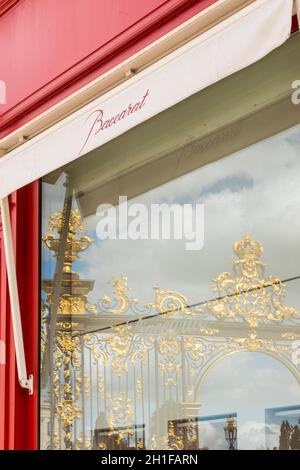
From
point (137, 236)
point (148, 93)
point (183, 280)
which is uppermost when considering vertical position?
point (148, 93)

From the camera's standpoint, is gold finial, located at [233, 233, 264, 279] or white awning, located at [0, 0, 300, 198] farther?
gold finial, located at [233, 233, 264, 279]

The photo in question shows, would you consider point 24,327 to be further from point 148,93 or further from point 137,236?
point 148,93

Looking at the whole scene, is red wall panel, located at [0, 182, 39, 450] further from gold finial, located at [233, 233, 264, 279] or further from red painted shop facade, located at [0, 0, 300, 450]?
gold finial, located at [233, 233, 264, 279]

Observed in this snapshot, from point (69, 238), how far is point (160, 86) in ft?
3.12

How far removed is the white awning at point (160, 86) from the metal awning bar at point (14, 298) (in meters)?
0.15

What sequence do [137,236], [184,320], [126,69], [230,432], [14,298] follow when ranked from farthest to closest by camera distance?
[14,298] < [137,236] < [126,69] < [184,320] < [230,432]

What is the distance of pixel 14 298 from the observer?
10.5 ft

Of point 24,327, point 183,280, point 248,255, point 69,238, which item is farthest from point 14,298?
point 248,255

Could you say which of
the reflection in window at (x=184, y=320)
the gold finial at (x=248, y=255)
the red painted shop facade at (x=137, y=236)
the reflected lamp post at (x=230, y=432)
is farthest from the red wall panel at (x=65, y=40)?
the reflected lamp post at (x=230, y=432)

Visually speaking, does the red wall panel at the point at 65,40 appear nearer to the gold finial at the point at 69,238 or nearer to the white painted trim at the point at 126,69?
the white painted trim at the point at 126,69

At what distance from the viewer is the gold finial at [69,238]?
321cm

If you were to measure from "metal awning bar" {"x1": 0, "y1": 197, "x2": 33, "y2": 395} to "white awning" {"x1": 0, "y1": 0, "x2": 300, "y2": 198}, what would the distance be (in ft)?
0.51

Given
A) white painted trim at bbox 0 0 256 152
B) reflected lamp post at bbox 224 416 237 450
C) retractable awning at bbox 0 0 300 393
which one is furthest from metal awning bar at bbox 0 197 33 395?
reflected lamp post at bbox 224 416 237 450

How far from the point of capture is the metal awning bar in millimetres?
3184
